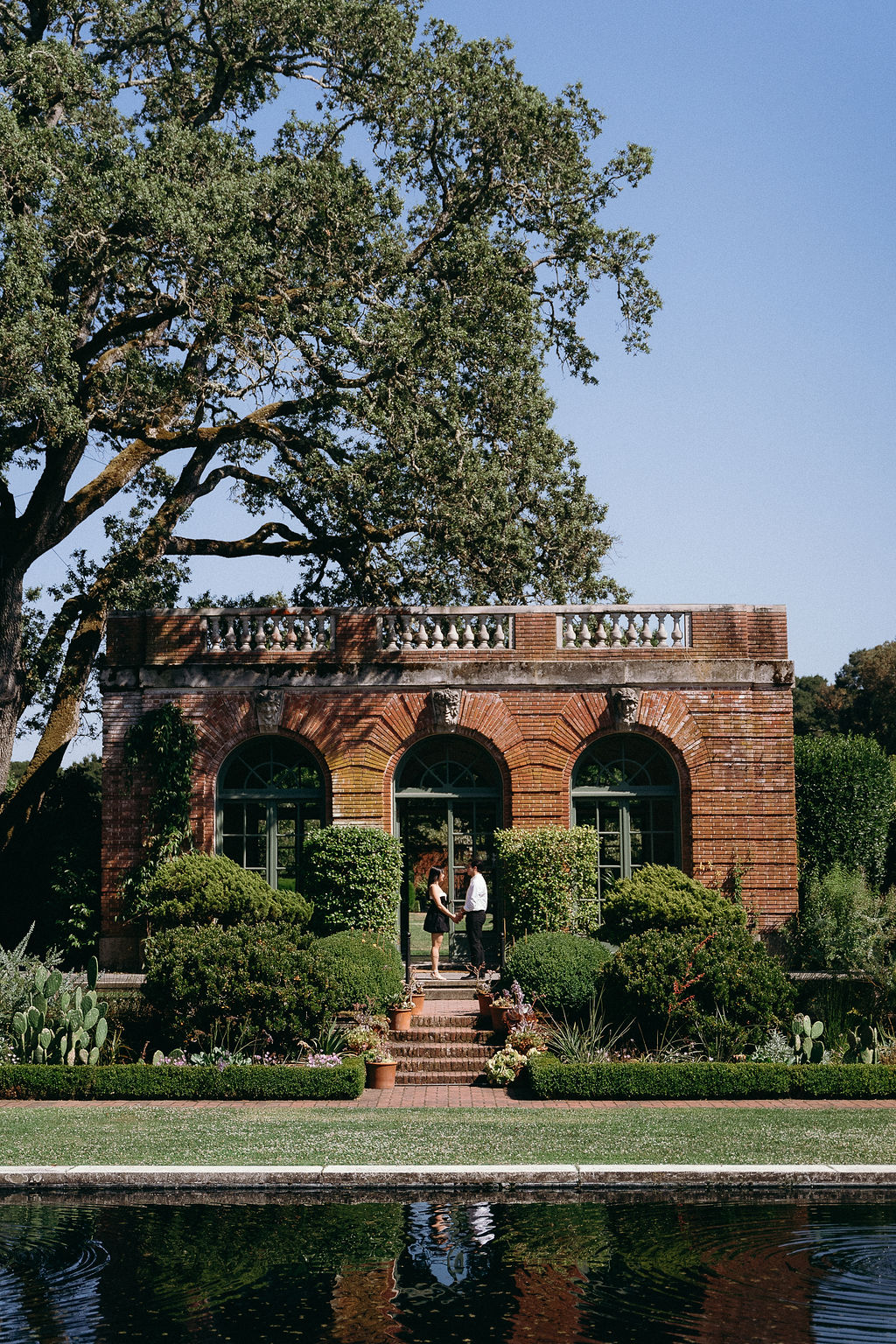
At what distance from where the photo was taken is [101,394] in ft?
63.6

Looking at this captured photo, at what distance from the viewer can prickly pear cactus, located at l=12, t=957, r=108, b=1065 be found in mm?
14391

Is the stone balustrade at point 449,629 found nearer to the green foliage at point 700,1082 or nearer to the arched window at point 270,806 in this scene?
the arched window at point 270,806

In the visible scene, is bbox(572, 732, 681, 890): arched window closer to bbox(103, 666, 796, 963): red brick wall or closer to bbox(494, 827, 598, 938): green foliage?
bbox(103, 666, 796, 963): red brick wall

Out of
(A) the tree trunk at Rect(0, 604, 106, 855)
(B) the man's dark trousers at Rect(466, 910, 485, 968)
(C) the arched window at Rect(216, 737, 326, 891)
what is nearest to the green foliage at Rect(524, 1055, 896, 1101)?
(B) the man's dark trousers at Rect(466, 910, 485, 968)

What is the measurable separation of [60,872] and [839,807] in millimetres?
12928

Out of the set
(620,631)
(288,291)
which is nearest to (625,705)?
(620,631)

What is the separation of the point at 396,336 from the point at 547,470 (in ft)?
21.0

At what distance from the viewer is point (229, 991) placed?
14445 mm

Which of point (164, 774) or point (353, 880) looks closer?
point (353, 880)

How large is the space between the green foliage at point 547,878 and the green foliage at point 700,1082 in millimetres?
5722

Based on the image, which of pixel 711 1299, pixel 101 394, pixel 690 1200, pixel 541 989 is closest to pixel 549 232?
pixel 101 394

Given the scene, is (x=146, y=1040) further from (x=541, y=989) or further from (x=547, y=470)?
(x=547, y=470)

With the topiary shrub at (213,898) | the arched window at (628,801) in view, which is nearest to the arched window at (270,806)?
the topiary shrub at (213,898)

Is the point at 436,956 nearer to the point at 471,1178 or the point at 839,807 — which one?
the point at 839,807
